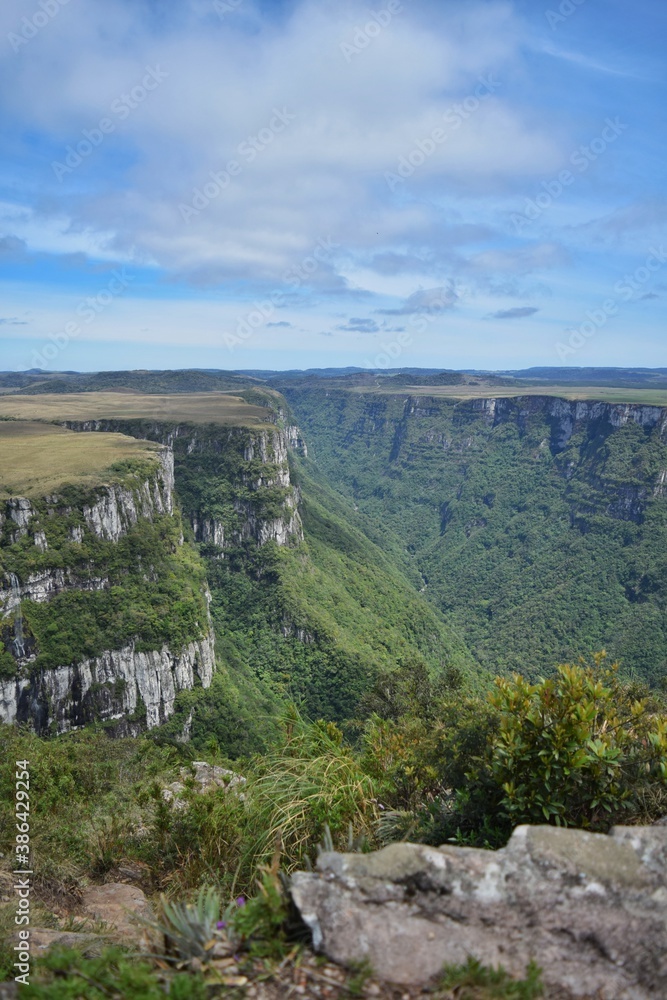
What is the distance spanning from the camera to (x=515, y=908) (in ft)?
14.6

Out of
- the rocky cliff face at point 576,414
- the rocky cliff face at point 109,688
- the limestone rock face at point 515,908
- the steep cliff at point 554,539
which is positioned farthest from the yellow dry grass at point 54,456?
the rocky cliff face at point 576,414

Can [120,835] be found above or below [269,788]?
below

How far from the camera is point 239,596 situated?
289ft

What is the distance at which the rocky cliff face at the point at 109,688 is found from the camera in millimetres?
43625

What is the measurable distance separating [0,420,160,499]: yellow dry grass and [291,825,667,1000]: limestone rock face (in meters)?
52.6

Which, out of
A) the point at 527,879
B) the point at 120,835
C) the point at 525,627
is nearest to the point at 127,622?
the point at 120,835

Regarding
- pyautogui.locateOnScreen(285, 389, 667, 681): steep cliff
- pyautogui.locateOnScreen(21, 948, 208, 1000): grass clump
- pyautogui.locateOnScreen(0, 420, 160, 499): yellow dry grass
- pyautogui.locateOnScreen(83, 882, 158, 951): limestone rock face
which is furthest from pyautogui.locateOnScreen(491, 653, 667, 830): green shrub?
pyautogui.locateOnScreen(285, 389, 667, 681): steep cliff

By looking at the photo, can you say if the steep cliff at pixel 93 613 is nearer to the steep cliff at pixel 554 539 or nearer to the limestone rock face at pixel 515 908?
the limestone rock face at pixel 515 908

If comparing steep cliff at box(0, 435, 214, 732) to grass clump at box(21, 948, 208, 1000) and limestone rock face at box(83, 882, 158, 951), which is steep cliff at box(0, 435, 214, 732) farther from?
grass clump at box(21, 948, 208, 1000)

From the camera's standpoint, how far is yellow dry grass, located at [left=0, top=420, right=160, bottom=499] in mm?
53875

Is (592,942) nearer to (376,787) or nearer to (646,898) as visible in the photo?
(646,898)

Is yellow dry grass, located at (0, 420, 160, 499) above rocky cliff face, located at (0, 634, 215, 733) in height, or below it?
above

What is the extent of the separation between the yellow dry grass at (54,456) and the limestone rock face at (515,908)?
52.6 m

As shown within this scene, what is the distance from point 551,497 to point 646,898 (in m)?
177
